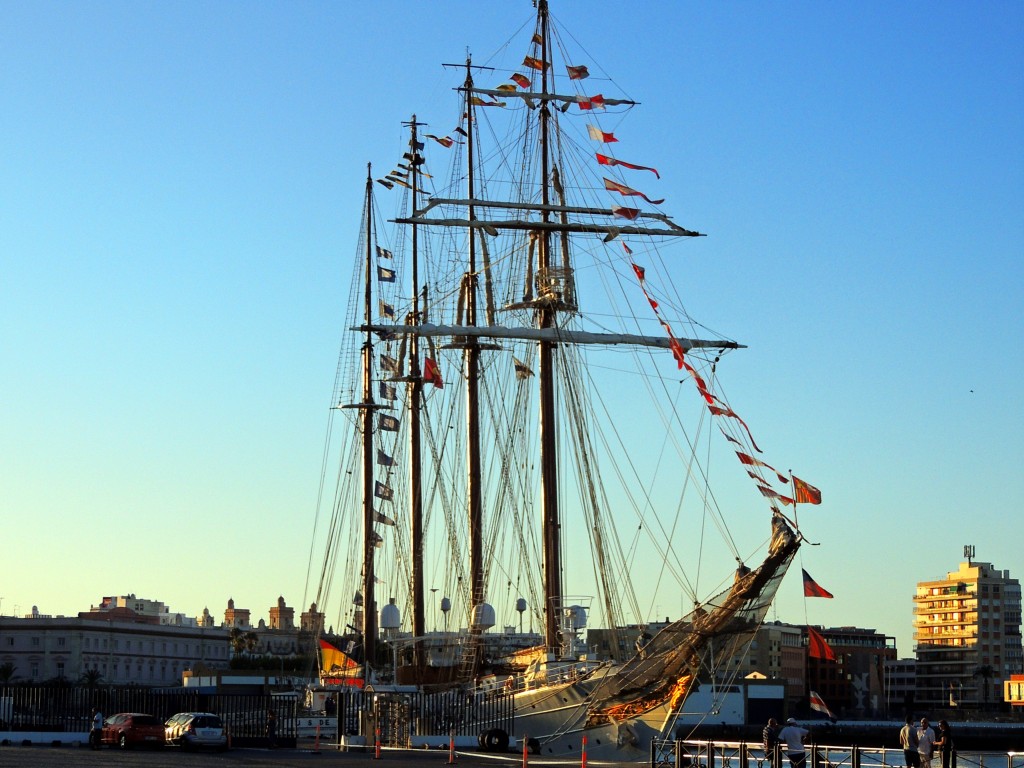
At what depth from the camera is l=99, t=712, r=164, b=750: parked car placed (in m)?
51.8

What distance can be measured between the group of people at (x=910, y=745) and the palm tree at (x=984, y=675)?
535 feet

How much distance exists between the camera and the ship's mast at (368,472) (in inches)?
2921

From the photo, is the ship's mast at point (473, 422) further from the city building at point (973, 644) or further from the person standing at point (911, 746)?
the city building at point (973, 644)

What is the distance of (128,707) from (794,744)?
105 ft

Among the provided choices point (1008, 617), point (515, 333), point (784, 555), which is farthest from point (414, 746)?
point (1008, 617)

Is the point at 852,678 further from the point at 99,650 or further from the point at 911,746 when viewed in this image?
the point at 911,746

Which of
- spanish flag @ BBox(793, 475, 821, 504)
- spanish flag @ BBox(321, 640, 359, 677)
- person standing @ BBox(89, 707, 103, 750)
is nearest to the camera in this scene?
spanish flag @ BBox(793, 475, 821, 504)

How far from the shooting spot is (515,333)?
6569 centimetres

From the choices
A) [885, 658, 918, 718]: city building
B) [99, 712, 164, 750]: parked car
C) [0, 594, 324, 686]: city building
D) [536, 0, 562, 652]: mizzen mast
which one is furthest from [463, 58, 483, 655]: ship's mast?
[885, 658, 918, 718]: city building

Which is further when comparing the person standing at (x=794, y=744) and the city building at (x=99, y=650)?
the city building at (x=99, y=650)

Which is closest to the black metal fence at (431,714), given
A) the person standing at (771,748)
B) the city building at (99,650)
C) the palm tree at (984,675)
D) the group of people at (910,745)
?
the person standing at (771,748)

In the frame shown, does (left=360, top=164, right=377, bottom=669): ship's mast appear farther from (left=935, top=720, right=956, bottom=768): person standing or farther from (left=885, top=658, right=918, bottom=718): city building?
(left=885, top=658, right=918, bottom=718): city building

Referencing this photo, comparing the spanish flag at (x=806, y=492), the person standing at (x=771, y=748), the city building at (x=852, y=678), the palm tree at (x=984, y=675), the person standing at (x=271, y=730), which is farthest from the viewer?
the palm tree at (x=984, y=675)

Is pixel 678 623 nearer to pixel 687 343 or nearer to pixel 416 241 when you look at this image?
pixel 687 343
